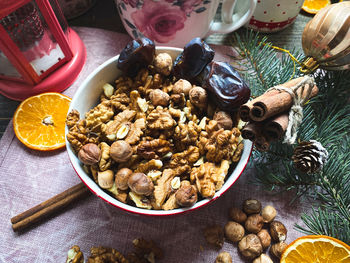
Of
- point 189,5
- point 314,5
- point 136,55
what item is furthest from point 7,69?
point 314,5

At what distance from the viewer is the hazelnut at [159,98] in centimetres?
60

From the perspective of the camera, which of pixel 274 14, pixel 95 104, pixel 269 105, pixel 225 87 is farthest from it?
pixel 274 14

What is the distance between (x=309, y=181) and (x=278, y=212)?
0.12m

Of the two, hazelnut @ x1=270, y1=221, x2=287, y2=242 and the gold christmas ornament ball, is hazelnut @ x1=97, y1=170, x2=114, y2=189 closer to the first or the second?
hazelnut @ x1=270, y1=221, x2=287, y2=242

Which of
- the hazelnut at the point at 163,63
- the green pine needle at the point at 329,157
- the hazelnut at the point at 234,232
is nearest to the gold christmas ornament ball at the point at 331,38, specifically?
the green pine needle at the point at 329,157

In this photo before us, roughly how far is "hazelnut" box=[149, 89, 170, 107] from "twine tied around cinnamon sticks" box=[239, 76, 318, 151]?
0.54ft

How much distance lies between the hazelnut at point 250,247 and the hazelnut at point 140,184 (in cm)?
25

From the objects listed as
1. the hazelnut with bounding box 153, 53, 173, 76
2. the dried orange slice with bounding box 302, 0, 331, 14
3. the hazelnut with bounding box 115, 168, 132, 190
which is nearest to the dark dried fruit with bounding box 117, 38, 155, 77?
the hazelnut with bounding box 153, 53, 173, 76

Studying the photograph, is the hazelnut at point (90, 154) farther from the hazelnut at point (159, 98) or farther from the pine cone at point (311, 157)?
the pine cone at point (311, 157)

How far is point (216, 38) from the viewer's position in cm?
95

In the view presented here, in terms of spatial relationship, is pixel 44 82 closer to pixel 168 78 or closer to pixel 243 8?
pixel 168 78

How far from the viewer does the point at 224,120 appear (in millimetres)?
592

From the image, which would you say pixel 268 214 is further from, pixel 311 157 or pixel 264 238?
pixel 311 157

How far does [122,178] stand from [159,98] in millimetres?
175
